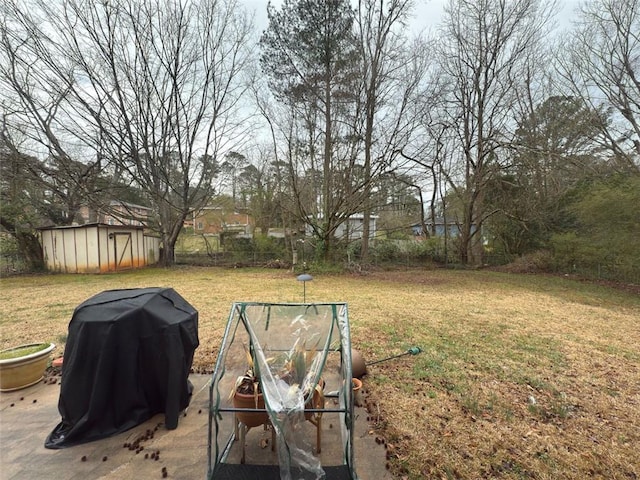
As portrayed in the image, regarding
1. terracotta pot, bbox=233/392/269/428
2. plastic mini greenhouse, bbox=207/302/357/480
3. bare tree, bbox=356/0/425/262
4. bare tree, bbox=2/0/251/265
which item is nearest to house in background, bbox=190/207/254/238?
bare tree, bbox=2/0/251/265

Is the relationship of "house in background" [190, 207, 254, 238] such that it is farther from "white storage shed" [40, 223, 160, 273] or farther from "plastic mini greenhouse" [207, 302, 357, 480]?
"plastic mini greenhouse" [207, 302, 357, 480]

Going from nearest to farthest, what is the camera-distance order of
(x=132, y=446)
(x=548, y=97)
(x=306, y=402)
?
(x=306, y=402) < (x=132, y=446) < (x=548, y=97)

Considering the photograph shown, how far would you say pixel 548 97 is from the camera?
452 inches

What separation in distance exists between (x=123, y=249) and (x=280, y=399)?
12.3m

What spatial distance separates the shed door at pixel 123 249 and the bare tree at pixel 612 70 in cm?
1745

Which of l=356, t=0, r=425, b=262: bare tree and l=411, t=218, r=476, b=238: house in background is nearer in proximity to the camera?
l=356, t=0, r=425, b=262: bare tree

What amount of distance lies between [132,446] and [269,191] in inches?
561

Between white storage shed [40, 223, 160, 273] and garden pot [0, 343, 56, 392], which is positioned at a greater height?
white storage shed [40, 223, 160, 273]

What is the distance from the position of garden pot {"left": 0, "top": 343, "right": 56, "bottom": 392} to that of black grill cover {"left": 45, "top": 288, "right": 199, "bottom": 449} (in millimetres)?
998

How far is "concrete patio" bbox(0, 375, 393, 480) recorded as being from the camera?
6.01ft

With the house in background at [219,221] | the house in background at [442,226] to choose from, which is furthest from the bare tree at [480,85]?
the house in background at [219,221]

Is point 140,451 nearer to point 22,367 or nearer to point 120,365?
point 120,365

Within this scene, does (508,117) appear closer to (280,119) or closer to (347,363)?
(280,119)

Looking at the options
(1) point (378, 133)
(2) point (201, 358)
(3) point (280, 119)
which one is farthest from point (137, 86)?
(2) point (201, 358)
